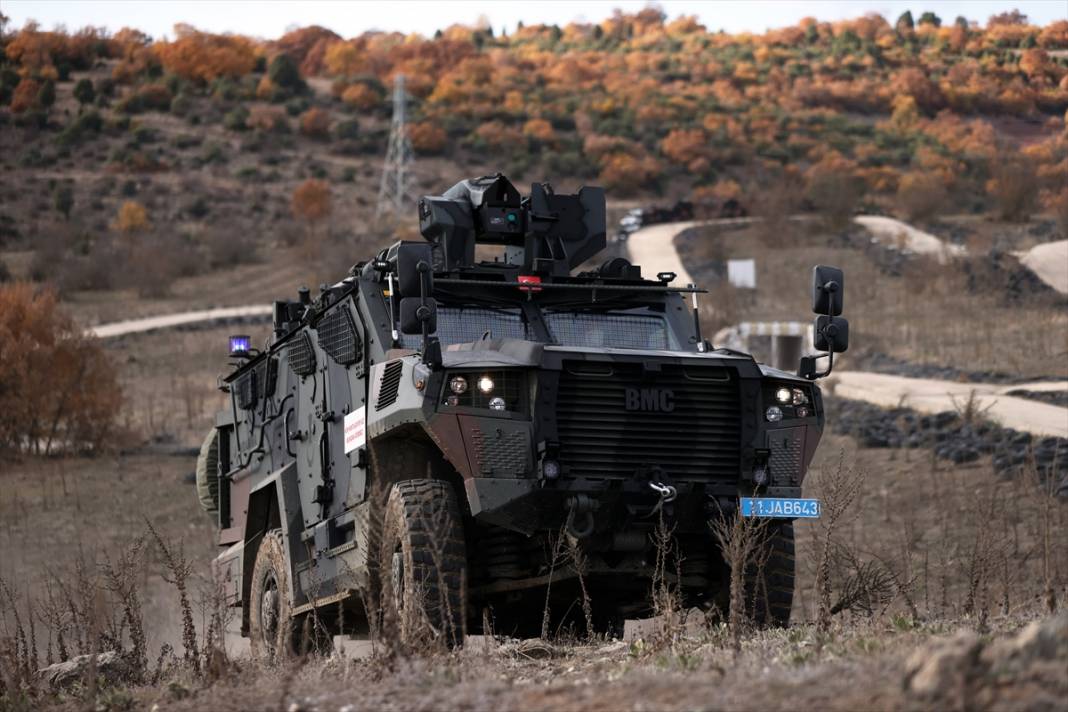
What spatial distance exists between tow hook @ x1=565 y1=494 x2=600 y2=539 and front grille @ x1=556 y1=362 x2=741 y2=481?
0.19 m

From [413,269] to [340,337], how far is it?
6.94 ft

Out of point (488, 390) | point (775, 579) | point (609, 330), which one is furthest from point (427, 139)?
point (488, 390)

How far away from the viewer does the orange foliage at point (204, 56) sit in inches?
3415

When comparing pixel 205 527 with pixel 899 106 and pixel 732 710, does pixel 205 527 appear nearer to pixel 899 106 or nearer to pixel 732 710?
pixel 732 710

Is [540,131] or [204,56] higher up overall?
[204,56]

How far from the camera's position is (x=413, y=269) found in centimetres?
944

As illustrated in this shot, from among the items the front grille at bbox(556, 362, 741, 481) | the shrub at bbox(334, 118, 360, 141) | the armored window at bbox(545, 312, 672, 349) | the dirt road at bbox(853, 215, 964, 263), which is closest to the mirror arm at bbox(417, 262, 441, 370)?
the front grille at bbox(556, 362, 741, 481)

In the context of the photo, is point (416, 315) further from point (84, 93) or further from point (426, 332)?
point (84, 93)

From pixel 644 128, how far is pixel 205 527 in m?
58.0

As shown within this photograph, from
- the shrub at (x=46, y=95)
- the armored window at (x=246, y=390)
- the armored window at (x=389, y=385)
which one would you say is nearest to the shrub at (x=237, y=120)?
the shrub at (x=46, y=95)

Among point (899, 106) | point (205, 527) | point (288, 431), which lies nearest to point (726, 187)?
point (899, 106)

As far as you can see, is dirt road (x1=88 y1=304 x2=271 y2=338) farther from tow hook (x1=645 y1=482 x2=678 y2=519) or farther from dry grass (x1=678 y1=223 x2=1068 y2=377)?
tow hook (x1=645 y1=482 x2=678 y2=519)

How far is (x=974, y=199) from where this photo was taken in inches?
2276

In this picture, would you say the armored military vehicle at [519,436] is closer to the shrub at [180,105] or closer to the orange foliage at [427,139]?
the orange foliage at [427,139]
